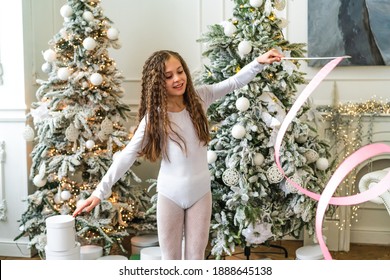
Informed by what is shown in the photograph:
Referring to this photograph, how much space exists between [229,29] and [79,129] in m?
1.27

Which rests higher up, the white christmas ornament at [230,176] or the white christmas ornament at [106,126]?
the white christmas ornament at [106,126]

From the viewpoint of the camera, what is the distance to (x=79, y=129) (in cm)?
385

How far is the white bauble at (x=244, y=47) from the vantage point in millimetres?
3371

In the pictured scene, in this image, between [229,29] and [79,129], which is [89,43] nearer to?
[79,129]

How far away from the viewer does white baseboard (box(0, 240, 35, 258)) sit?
164 inches

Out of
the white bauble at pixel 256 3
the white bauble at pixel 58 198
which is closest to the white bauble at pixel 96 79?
the white bauble at pixel 58 198

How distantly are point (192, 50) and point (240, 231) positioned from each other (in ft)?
5.32

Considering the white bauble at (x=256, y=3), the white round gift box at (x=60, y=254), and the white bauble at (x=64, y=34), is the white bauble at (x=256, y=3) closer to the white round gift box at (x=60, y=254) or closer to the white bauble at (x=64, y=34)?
the white bauble at (x=64, y=34)

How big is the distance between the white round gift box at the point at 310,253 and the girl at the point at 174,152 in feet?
5.03

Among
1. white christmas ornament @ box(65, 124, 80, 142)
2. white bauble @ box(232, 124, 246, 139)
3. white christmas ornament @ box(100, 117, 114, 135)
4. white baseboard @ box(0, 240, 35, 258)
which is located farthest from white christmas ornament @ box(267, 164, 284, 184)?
white baseboard @ box(0, 240, 35, 258)

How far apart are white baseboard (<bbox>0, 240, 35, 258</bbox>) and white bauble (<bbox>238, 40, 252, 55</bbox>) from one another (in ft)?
7.32
